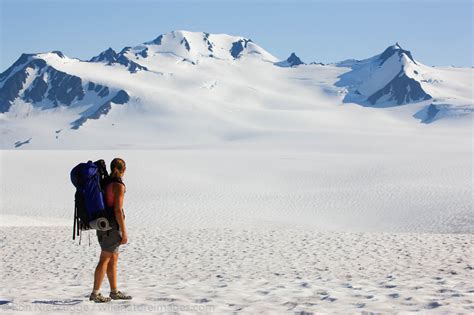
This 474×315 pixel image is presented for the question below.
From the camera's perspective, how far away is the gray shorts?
8422 mm

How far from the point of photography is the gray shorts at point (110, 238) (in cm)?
842

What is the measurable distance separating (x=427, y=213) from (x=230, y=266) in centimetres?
1793

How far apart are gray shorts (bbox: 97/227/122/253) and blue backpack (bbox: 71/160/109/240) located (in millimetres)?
279

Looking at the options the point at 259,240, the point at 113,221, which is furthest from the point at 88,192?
the point at 259,240

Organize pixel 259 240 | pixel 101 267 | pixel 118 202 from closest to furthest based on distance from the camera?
pixel 118 202
pixel 101 267
pixel 259 240

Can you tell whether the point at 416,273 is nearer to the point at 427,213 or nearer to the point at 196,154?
the point at 427,213

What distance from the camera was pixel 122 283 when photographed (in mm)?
11383

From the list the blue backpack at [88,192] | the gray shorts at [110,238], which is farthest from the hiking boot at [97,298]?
the blue backpack at [88,192]

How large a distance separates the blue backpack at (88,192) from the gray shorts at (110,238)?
0.28 m

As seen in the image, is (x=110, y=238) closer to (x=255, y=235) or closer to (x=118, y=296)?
(x=118, y=296)

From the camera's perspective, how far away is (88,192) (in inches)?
322

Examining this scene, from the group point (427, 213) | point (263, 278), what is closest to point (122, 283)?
point (263, 278)

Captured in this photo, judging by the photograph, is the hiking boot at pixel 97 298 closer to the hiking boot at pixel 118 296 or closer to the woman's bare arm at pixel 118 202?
the hiking boot at pixel 118 296

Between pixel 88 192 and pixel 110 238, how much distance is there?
81 centimetres
